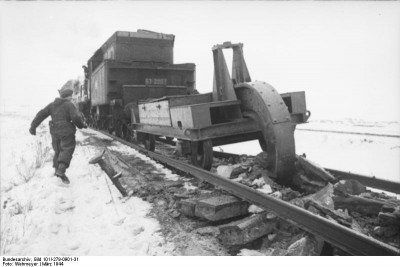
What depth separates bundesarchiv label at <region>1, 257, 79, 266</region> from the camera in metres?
2.57

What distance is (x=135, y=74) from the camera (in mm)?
10352

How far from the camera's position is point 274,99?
13.9 ft

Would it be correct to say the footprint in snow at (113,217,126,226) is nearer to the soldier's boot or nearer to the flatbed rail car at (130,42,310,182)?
the flatbed rail car at (130,42,310,182)

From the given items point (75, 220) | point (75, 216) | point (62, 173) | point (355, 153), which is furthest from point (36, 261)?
point (355, 153)

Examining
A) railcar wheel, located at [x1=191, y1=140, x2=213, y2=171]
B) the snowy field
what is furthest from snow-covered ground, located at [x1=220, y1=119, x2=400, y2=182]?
railcar wheel, located at [x1=191, y1=140, x2=213, y2=171]

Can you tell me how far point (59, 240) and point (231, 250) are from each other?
1.67 metres

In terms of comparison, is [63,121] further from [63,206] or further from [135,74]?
[135,74]

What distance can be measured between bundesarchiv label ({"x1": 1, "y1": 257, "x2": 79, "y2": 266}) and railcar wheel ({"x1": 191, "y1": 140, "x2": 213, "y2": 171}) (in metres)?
2.65

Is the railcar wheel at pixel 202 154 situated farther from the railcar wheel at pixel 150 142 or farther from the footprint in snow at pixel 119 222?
the railcar wheel at pixel 150 142

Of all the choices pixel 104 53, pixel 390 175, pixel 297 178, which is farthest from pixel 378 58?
pixel 297 178

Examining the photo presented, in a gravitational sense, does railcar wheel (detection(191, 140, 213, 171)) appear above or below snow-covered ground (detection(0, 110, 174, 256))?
above

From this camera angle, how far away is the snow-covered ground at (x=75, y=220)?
279 centimetres

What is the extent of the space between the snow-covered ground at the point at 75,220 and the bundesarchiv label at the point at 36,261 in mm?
127

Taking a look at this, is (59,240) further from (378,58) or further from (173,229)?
(378,58)
